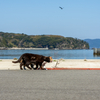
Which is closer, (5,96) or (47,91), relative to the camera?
(5,96)

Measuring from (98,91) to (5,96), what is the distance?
2.77m

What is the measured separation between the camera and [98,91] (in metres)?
6.69

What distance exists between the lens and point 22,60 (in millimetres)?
13844

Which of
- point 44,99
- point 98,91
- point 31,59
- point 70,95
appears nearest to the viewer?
point 44,99

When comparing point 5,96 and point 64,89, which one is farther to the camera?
point 64,89

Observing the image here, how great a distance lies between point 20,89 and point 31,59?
22.0 feet

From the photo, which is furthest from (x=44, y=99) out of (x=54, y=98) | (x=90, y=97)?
(x=90, y=97)

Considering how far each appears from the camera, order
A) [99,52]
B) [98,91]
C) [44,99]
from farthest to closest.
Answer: [99,52]
[98,91]
[44,99]

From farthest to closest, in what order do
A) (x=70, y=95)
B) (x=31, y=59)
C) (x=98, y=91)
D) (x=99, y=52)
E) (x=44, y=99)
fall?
1. (x=99, y=52)
2. (x=31, y=59)
3. (x=98, y=91)
4. (x=70, y=95)
5. (x=44, y=99)

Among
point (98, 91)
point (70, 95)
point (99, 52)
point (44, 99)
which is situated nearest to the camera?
point (44, 99)

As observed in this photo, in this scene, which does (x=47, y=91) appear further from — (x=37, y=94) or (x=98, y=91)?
(x=98, y=91)

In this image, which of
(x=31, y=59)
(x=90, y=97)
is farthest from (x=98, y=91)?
(x=31, y=59)

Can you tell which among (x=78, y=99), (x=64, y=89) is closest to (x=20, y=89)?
(x=64, y=89)

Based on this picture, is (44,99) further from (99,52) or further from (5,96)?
(99,52)
